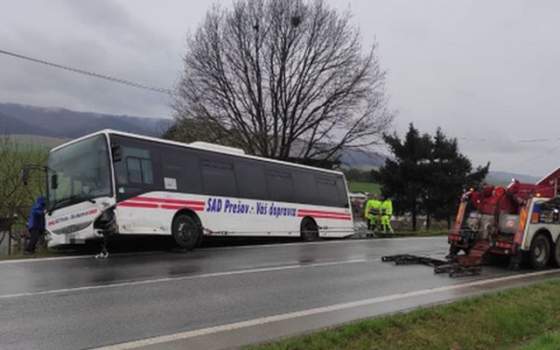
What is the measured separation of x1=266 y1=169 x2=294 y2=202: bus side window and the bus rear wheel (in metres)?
3.64

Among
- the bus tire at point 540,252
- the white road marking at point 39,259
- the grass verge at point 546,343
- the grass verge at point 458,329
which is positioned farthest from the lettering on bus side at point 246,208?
the grass verge at point 546,343

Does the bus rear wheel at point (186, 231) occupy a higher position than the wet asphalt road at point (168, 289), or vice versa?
the bus rear wheel at point (186, 231)

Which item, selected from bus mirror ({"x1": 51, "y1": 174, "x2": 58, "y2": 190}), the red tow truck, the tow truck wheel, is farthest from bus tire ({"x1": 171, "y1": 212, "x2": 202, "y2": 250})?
the tow truck wheel

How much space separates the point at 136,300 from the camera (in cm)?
687

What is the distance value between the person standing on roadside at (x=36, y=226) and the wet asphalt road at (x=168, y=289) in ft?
6.34

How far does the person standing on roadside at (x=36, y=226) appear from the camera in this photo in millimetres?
12474

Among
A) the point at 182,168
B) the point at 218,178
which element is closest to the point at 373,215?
the point at 218,178

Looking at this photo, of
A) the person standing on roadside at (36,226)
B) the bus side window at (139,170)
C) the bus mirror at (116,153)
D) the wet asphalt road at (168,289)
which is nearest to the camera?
the wet asphalt road at (168,289)

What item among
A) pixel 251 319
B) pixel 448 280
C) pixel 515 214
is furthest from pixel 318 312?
pixel 515 214

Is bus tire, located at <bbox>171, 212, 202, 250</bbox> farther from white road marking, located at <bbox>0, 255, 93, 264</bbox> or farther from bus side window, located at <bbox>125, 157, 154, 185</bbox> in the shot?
white road marking, located at <bbox>0, 255, 93, 264</bbox>

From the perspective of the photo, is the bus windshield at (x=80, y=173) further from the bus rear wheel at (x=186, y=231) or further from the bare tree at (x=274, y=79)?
the bare tree at (x=274, y=79)

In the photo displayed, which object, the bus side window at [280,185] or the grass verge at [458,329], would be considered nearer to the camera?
the grass verge at [458,329]

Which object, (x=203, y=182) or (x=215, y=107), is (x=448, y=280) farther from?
(x=215, y=107)

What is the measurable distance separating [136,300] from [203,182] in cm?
728
